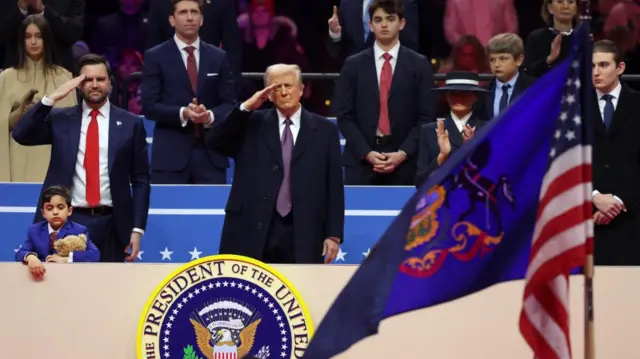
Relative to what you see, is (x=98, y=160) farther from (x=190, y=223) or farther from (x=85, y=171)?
(x=190, y=223)

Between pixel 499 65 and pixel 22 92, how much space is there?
12.3 feet

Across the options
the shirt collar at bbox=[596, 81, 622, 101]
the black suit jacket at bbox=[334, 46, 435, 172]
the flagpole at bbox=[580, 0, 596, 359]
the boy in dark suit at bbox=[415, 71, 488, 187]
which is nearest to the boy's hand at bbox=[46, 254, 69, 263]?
the boy in dark suit at bbox=[415, 71, 488, 187]

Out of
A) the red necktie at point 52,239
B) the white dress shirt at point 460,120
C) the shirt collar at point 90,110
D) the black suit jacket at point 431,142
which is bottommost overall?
the red necktie at point 52,239

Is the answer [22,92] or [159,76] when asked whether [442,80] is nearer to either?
[159,76]

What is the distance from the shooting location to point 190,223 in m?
11.0

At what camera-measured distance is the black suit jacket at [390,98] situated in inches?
420

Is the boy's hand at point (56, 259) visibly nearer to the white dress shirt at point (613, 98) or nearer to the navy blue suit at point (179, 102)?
the navy blue suit at point (179, 102)

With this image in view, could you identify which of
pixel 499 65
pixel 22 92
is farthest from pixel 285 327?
pixel 22 92

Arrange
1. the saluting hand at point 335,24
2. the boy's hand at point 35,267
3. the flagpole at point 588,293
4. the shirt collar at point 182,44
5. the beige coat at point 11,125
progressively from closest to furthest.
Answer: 1. the flagpole at point 588,293
2. the boy's hand at point 35,267
3. the shirt collar at point 182,44
4. the beige coat at point 11,125
5. the saluting hand at point 335,24

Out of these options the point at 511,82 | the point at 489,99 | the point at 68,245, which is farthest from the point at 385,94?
the point at 68,245

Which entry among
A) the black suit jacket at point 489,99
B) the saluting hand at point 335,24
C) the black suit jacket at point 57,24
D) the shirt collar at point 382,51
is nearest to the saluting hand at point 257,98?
the shirt collar at point 382,51

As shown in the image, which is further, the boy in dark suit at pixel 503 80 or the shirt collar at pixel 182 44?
the shirt collar at pixel 182 44

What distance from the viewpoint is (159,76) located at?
36.6 ft

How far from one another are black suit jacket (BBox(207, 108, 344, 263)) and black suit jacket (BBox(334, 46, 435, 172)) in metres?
1.40
